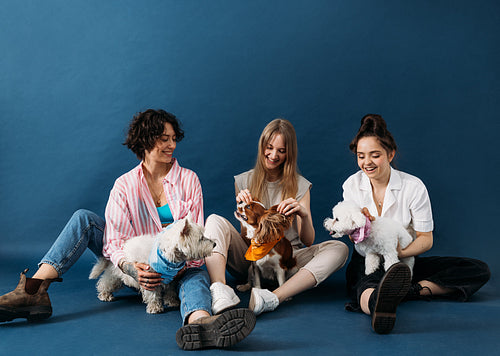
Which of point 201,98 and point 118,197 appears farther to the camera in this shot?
point 201,98

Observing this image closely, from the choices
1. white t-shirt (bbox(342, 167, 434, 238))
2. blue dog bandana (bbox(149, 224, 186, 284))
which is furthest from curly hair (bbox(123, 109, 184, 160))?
white t-shirt (bbox(342, 167, 434, 238))

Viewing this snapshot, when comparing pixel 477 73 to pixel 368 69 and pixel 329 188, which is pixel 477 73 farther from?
pixel 329 188

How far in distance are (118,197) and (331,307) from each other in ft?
5.24

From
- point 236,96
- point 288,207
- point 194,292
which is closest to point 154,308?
point 194,292

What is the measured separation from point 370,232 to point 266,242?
0.67 metres

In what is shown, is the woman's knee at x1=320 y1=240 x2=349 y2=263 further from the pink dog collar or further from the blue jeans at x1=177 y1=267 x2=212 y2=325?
the blue jeans at x1=177 y1=267 x2=212 y2=325

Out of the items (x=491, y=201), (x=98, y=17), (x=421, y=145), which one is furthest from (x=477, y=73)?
(x=98, y=17)

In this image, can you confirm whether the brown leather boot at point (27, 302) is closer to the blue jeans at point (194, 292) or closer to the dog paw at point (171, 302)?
the dog paw at point (171, 302)

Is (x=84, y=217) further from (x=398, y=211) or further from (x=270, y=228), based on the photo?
(x=398, y=211)

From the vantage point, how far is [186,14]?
4.66m

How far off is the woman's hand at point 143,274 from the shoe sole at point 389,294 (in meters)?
1.29

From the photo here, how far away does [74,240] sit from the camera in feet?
10.3

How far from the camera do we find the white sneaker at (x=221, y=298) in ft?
9.08


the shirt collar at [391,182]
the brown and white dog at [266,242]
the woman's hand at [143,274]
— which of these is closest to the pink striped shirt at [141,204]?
the woman's hand at [143,274]
